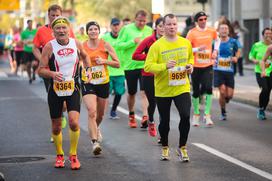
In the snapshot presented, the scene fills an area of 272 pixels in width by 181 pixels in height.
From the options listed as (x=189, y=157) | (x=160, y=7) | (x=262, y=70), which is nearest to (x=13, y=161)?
(x=189, y=157)

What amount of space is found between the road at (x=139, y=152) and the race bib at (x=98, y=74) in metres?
0.91

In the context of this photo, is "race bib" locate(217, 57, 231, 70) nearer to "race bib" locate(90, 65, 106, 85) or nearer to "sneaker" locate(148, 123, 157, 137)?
"sneaker" locate(148, 123, 157, 137)

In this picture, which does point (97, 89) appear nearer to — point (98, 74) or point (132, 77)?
point (98, 74)

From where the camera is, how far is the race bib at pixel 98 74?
1269cm

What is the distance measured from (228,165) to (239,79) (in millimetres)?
18495

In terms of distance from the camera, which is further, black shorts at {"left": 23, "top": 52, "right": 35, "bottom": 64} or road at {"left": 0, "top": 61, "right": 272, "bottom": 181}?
black shorts at {"left": 23, "top": 52, "right": 35, "bottom": 64}

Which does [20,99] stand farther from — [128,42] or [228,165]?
[228,165]

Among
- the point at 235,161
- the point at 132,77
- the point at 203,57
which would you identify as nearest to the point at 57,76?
the point at 235,161

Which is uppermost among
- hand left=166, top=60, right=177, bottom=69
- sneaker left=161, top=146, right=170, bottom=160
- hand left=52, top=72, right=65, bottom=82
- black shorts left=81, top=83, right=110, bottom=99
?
hand left=166, top=60, right=177, bottom=69

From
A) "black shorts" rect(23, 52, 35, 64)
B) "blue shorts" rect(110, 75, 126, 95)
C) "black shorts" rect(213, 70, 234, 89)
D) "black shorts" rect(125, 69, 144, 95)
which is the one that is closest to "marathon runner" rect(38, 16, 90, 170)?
"black shorts" rect(125, 69, 144, 95)

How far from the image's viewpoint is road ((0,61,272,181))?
1034cm

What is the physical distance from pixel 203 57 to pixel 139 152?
3.95 m

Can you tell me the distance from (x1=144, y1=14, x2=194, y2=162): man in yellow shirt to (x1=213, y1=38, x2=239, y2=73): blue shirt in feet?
17.5

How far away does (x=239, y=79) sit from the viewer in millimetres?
29297
